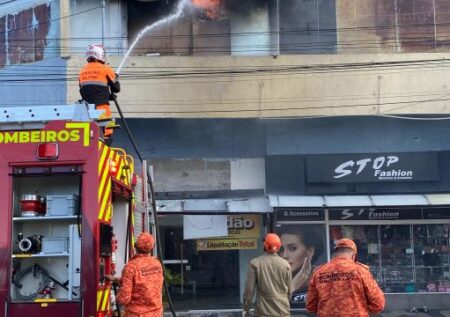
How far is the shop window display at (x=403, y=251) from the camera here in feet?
46.7

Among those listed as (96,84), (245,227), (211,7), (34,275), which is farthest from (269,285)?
(211,7)

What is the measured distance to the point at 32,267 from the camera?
4.62m

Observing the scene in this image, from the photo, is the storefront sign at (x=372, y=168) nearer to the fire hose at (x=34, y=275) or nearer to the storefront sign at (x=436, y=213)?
the storefront sign at (x=436, y=213)

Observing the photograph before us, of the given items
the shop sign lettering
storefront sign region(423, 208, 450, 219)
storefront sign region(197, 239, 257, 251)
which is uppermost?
the shop sign lettering

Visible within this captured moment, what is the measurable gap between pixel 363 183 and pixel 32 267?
10.9 m

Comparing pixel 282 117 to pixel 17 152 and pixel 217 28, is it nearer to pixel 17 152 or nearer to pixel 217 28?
pixel 217 28

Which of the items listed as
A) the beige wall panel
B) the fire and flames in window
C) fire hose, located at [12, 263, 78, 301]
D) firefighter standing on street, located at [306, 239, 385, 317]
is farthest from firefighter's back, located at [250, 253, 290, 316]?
the fire and flames in window

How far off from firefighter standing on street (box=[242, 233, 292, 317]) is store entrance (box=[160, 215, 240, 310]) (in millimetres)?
8880

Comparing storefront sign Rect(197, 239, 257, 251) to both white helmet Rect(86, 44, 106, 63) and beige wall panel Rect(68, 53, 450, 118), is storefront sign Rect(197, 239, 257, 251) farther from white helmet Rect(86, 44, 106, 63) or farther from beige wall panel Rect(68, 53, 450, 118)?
white helmet Rect(86, 44, 106, 63)

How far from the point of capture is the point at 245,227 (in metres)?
14.7

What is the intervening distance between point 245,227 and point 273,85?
12.2ft

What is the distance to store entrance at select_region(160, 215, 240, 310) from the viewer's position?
15.3 meters

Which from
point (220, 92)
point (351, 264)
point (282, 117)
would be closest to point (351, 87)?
point (282, 117)

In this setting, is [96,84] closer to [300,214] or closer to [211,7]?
[300,214]
